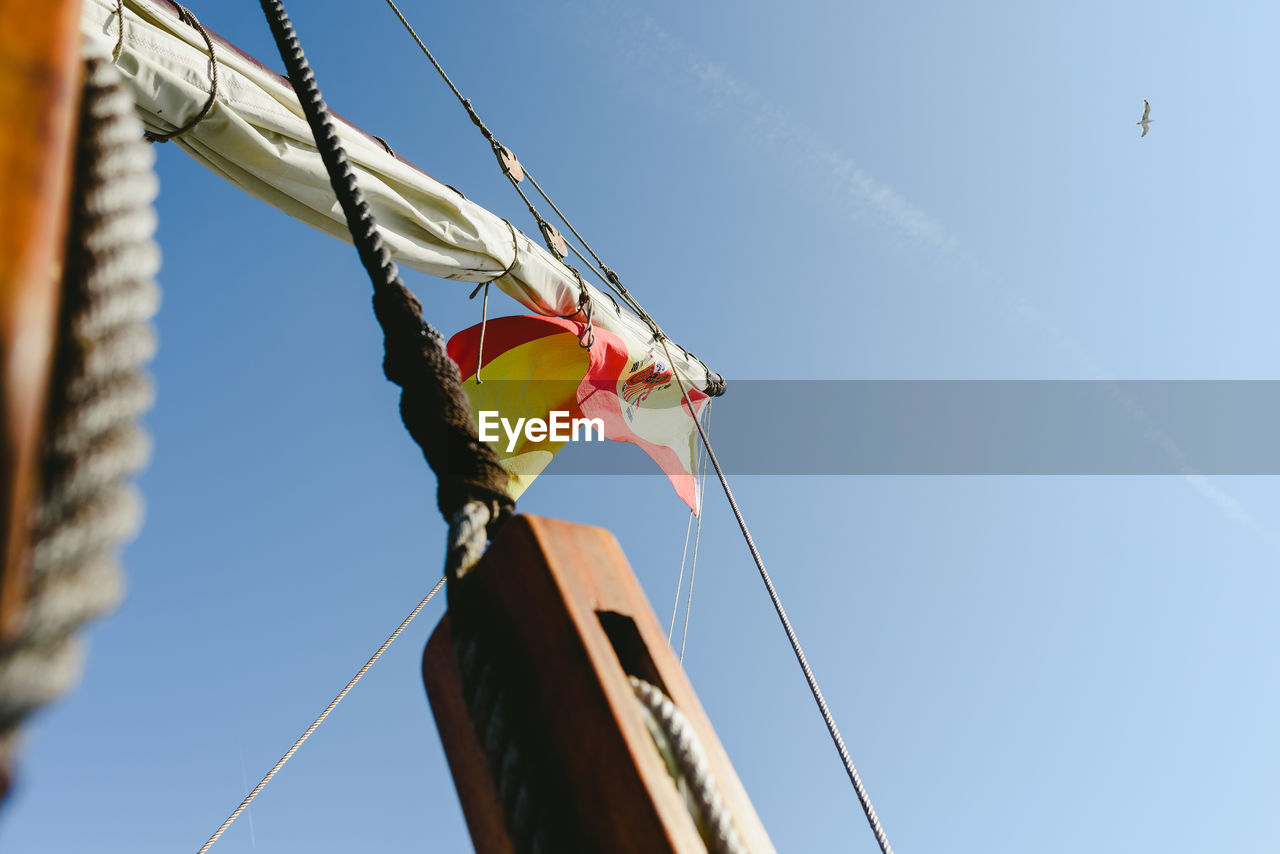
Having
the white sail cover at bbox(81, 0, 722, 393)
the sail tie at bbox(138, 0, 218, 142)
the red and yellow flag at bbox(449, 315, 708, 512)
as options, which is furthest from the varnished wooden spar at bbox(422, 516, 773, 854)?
the red and yellow flag at bbox(449, 315, 708, 512)

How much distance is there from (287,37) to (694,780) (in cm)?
82

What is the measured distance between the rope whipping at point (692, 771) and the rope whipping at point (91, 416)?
33cm

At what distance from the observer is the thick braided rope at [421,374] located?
0.59m

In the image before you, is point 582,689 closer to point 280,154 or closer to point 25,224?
point 25,224

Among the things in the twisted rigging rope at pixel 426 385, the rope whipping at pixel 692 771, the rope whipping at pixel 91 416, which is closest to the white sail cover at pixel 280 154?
the twisted rigging rope at pixel 426 385

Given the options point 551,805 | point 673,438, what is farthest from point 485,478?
point 673,438

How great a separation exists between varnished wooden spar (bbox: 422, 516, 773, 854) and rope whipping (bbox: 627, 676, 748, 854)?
0.9 inches

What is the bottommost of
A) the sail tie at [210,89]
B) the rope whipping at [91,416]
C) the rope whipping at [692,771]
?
the rope whipping at [692,771]

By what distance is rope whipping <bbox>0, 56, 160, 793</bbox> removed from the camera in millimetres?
238

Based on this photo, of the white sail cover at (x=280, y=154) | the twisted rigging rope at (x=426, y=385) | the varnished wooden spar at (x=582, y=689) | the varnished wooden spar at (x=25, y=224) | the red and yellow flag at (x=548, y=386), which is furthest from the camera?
the red and yellow flag at (x=548, y=386)

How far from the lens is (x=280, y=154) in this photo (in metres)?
2.36

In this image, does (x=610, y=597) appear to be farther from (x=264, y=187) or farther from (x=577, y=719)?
(x=264, y=187)

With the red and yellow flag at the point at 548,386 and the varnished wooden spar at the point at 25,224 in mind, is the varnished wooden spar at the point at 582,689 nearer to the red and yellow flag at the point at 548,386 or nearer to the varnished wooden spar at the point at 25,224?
the varnished wooden spar at the point at 25,224

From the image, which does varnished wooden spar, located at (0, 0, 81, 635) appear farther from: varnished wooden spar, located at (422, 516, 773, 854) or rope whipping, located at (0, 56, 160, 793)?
varnished wooden spar, located at (422, 516, 773, 854)
